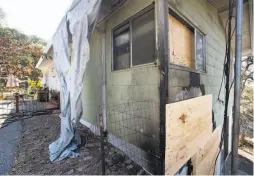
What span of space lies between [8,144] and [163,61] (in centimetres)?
355

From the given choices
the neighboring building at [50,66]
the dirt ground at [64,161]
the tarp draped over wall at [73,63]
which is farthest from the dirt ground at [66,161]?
the neighboring building at [50,66]

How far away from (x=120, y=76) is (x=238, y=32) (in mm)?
2034

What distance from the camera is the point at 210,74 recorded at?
3.98 metres

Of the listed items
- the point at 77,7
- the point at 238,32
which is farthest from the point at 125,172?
the point at 77,7

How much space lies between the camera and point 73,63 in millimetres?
2590

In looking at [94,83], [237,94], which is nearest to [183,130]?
[237,94]

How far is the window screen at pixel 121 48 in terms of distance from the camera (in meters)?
2.87

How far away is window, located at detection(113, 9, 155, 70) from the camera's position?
2387 millimetres

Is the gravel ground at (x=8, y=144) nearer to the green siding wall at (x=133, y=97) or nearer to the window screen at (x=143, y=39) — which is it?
the green siding wall at (x=133, y=97)

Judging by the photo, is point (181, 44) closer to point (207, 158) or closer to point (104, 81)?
point (104, 81)

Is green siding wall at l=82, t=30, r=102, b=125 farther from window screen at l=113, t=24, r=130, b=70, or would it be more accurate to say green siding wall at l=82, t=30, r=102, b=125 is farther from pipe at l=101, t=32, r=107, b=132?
window screen at l=113, t=24, r=130, b=70

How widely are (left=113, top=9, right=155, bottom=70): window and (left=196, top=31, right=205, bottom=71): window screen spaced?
1.49 m

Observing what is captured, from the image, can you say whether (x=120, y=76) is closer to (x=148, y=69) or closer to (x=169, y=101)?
(x=148, y=69)

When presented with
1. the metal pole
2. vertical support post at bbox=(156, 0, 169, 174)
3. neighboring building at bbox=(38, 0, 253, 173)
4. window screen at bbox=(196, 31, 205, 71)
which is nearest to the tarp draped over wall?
neighboring building at bbox=(38, 0, 253, 173)
